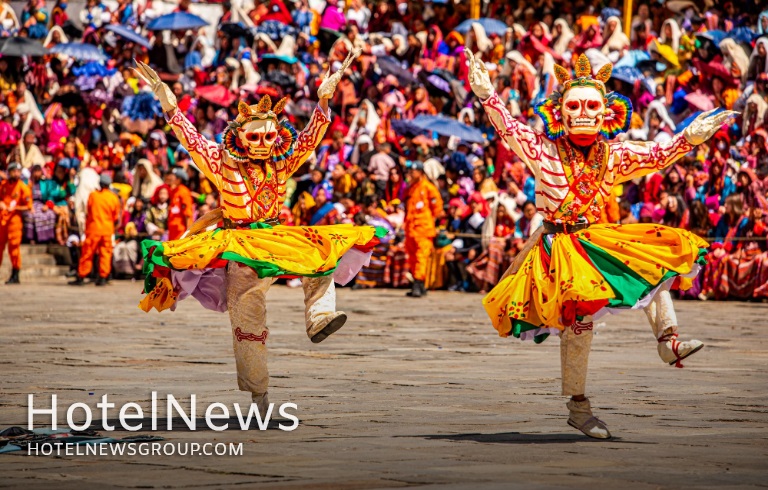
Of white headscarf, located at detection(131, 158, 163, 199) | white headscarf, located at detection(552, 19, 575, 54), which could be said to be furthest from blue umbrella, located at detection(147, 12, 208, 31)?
white headscarf, located at detection(552, 19, 575, 54)

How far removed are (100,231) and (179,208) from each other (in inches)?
56.6

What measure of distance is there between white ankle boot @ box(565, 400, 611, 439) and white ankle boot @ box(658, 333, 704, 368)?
0.55 meters

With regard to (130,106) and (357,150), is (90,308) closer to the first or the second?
(357,150)

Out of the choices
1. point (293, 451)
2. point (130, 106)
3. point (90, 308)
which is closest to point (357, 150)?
point (130, 106)

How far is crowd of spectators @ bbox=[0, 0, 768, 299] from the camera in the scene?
1909 cm

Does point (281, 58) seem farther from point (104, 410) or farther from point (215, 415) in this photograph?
point (104, 410)

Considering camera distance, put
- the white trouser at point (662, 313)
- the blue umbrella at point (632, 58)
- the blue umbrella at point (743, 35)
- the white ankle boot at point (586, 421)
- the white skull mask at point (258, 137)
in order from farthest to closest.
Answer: the blue umbrella at point (632, 58), the blue umbrella at point (743, 35), the white skull mask at point (258, 137), the white trouser at point (662, 313), the white ankle boot at point (586, 421)

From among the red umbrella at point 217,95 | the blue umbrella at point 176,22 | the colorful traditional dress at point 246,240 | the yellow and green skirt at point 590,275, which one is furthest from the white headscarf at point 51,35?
the yellow and green skirt at point 590,275

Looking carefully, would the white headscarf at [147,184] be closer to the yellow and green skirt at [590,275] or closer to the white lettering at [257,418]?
the white lettering at [257,418]

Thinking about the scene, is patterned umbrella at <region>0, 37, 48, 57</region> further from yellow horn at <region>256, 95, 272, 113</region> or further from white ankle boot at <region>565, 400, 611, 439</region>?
white ankle boot at <region>565, 400, 611, 439</region>

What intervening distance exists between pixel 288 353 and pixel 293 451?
5173mm

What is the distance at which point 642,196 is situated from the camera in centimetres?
1927

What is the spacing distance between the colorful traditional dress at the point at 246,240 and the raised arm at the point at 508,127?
1.13 metres

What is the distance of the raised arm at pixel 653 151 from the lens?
8.23m
